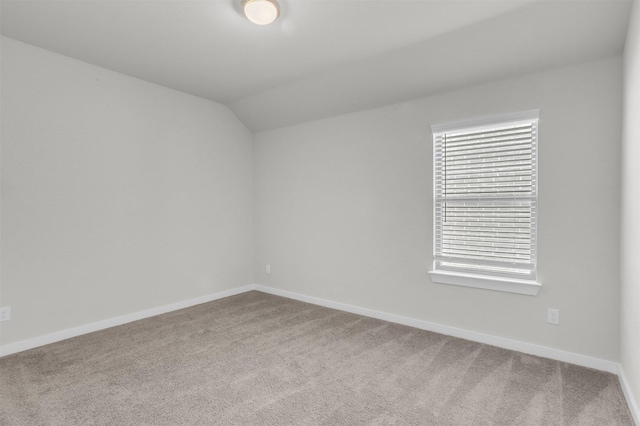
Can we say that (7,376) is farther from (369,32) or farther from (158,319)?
(369,32)

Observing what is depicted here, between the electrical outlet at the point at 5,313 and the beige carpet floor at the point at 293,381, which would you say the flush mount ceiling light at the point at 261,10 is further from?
the electrical outlet at the point at 5,313

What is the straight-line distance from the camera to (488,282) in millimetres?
3111

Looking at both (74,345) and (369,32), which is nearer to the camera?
(369,32)

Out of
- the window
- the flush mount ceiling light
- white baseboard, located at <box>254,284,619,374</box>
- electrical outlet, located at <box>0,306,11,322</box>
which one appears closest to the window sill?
the window

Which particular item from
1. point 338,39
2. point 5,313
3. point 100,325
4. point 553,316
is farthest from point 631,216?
point 5,313

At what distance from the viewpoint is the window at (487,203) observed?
2977 mm

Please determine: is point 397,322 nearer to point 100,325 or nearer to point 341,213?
point 341,213

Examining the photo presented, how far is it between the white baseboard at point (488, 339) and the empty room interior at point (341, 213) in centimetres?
2

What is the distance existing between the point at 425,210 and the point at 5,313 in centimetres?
388

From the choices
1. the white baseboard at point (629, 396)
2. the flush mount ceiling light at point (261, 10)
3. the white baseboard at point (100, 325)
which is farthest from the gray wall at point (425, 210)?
the flush mount ceiling light at point (261, 10)

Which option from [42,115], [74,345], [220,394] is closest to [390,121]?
[220,394]

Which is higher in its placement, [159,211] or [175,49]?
[175,49]

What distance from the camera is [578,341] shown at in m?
2.73

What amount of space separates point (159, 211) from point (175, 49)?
1.83m
